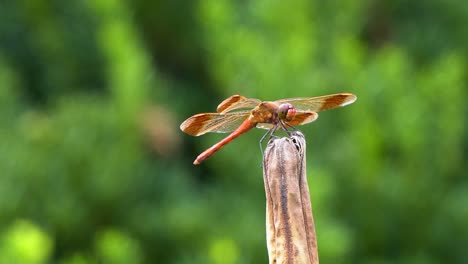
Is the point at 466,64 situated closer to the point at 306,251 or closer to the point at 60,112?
the point at 60,112

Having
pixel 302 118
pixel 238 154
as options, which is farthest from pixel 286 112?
pixel 238 154

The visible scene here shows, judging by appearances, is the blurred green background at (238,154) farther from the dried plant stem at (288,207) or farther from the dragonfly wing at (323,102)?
the dried plant stem at (288,207)

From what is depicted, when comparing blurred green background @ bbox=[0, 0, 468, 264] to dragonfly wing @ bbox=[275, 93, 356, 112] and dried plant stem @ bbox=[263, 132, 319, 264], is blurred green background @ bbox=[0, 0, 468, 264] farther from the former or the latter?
dried plant stem @ bbox=[263, 132, 319, 264]

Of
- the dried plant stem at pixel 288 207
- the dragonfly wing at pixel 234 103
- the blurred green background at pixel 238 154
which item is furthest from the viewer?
the blurred green background at pixel 238 154

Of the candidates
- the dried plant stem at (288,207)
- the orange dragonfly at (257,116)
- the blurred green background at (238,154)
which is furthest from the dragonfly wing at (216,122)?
the blurred green background at (238,154)

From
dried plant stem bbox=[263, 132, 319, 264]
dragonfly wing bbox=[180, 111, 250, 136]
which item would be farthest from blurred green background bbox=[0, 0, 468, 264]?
dried plant stem bbox=[263, 132, 319, 264]

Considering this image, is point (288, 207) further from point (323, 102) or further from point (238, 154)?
point (238, 154)
